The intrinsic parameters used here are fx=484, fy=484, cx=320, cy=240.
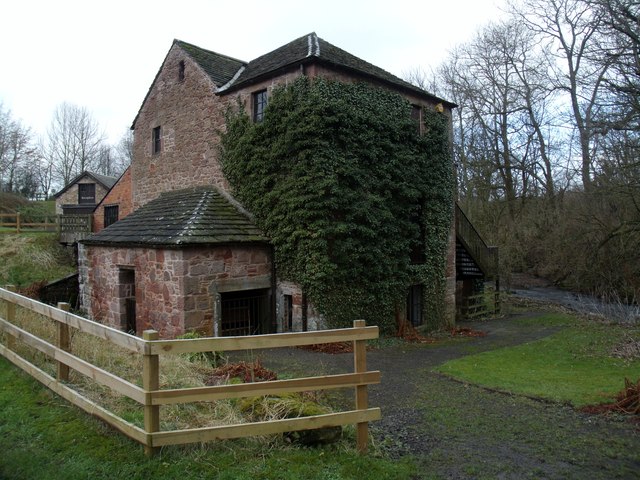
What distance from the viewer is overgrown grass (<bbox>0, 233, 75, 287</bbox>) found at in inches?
812

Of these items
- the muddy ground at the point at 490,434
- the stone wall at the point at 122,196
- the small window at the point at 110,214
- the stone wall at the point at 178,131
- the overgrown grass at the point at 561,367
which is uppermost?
the stone wall at the point at 178,131

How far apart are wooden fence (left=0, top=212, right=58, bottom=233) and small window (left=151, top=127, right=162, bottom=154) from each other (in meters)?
11.4

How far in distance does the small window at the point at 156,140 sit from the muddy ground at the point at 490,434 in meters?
11.8

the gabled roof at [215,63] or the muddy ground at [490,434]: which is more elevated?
the gabled roof at [215,63]

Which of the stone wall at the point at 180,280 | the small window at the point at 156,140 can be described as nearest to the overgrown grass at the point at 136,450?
the stone wall at the point at 180,280

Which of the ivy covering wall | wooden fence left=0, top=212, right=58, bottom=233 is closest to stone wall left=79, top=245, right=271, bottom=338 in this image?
the ivy covering wall

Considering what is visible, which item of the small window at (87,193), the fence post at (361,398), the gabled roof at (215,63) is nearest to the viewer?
the fence post at (361,398)

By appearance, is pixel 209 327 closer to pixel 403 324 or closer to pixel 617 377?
pixel 403 324

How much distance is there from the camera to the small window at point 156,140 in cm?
1750

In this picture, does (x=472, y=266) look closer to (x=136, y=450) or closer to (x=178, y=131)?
(x=178, y=131)

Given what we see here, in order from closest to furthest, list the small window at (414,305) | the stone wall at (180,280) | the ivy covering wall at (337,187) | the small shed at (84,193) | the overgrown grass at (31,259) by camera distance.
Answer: the stone wall at (180,280), the ivy covering wall at (337,187), the small window at (414,305), the overgrown grass at (31,259), the small shed at (84,193)

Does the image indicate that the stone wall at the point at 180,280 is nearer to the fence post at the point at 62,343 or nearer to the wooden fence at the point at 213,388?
the fence post at the point at 62,343

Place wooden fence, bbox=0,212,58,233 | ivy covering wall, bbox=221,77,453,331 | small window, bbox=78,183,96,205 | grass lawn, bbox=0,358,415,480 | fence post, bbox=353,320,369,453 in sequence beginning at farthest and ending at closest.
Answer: small window, bbox=78,183,96,205 → wooden fence, bbox=0,212,58,233 → ivy covering wall, bbox=221,77,453,331 → fence post, bbox=353,320,369,453 → grass lawn, bbox=0,358,415,480

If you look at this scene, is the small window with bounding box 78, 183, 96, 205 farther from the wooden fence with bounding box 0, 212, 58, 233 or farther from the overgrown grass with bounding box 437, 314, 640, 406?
the overgrown grass with bounding box 437, 314, 640, 406
